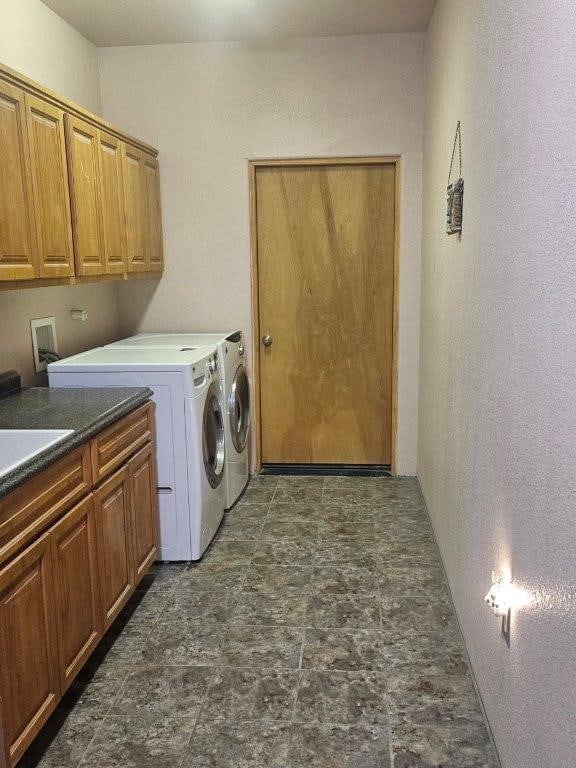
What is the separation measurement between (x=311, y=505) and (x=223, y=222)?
1810 millimetres

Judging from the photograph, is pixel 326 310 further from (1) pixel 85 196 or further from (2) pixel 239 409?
(1) pixel 85 196

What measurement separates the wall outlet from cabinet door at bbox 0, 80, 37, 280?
2.47 feet

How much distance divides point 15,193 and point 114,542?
130 cm

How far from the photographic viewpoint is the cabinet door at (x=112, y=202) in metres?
3.18

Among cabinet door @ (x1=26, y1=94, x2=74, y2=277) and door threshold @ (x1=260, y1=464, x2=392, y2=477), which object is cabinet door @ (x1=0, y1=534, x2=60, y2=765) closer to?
cabinet door @ (x1=26, y1=94, x2=74, y2=277)

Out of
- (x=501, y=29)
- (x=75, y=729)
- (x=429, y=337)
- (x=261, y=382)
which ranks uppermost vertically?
(x=501, y=29)

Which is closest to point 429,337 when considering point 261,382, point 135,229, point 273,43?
point 261,382

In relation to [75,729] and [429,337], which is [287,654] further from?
[429,337]

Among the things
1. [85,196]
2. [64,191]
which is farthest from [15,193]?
[85,196]

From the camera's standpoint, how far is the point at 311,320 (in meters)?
4.32

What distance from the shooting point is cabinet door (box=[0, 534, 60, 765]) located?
1695mm

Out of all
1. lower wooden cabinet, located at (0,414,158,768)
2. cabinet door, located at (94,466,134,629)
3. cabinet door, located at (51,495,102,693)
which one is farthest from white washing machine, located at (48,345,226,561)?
cabinet door, located at (51,495,102,693)

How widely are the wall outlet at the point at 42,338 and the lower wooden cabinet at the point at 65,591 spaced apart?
0.77m

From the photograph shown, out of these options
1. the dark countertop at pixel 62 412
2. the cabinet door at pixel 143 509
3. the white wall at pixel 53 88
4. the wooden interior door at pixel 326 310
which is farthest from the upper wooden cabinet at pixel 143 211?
the cabinet door at pixel 143 509
